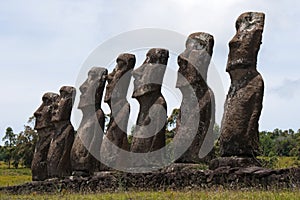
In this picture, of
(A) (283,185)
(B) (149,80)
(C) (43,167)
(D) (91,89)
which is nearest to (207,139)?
(B) (149,80)

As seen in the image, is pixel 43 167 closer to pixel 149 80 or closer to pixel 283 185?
pixel 149 80

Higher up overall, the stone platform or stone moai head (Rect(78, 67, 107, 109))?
stone moai head (Rect(78, 67, 107, 109))

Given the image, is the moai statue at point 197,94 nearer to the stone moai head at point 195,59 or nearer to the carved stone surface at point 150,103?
the stone moai head at point 195,59

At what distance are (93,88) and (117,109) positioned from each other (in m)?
1.57

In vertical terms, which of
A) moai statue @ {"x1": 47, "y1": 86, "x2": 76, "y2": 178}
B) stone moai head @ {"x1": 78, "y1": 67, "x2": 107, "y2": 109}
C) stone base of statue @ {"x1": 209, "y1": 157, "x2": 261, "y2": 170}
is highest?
stone moai head @ {"x1": 78, "y1": 67, "x2": 107, "y2": 109}

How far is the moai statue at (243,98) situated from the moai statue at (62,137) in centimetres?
740

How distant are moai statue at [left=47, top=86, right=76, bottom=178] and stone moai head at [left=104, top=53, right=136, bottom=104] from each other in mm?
2091

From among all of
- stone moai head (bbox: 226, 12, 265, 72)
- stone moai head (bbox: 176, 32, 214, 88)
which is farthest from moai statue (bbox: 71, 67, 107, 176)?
stone moai head (bbox: 226, 12, 265, 72)

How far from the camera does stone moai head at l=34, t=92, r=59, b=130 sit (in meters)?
20.1

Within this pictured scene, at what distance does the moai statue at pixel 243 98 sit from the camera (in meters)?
12.8

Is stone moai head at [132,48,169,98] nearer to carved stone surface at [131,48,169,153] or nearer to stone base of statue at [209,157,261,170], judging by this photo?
carved stone surface at [131,48,169,153]

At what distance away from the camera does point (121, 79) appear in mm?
17828

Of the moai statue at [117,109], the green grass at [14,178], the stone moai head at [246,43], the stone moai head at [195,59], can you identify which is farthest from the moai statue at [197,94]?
the green grass at [14,178]

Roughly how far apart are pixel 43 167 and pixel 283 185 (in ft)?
36.0
